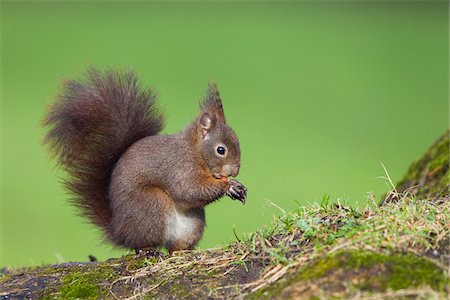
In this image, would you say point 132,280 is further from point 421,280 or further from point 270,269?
point 421,280

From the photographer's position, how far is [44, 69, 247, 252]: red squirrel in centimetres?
425

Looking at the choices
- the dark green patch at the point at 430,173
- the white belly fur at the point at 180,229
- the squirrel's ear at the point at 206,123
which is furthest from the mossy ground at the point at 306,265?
the dark green patch at the point at 430,173

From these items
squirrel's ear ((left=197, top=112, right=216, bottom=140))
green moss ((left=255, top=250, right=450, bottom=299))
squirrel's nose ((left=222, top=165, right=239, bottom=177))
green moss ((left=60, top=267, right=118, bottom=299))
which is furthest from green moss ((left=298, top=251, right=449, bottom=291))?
squirrel's ear ((left=197, top=112, right=216, bottom=140))

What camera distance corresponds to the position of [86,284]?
11.6 feet

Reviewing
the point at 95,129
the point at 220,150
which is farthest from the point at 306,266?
the point at 95,129

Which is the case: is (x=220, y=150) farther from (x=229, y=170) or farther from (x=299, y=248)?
(x=299, y=248)

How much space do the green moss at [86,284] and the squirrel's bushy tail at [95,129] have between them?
863 millimetres

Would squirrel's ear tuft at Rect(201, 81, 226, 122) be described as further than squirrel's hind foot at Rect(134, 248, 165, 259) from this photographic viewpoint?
Yes

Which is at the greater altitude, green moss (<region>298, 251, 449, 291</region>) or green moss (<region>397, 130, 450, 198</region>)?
green moss (<region>298, 251, 449, 291</region>)

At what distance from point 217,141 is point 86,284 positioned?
4.14 feet

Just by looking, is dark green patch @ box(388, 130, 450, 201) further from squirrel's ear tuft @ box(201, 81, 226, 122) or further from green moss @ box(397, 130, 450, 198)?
squirrel's ear tuft @ box(201, 81, 226, 122)

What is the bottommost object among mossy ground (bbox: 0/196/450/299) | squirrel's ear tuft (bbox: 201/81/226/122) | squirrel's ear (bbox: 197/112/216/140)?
mossy ground (bbox: 0/196/450/299)

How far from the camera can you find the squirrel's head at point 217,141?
14.5ft

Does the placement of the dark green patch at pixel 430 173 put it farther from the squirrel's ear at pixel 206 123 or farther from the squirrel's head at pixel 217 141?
the squirrel's ear at pixel 206 123
